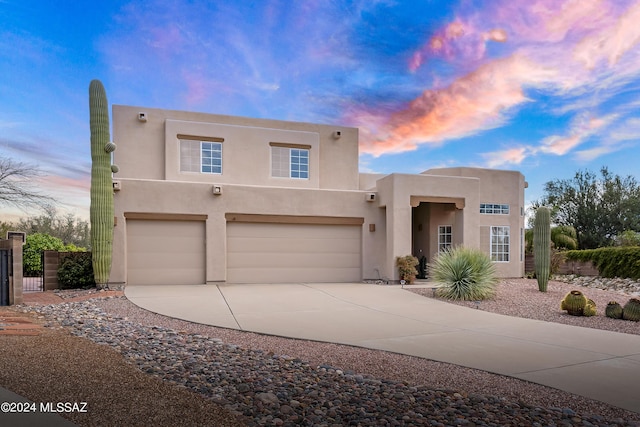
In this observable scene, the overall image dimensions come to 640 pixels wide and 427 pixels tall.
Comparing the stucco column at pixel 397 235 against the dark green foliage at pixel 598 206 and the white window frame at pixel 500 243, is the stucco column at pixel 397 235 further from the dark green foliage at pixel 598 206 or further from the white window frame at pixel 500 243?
the dark green foliage at pixel 598 206

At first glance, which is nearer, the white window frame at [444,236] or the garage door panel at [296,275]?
the garage door panel at [296,275]

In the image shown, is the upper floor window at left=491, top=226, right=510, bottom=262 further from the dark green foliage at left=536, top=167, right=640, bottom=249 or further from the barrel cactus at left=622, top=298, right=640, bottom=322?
the dark green foliage at left=536, top=167, right=640, bottom=249

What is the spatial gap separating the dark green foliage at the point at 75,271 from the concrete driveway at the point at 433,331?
7.06ft

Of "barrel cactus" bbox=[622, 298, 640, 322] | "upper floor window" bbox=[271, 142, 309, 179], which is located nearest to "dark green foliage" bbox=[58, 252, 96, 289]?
"upper floor window" bbox=[271, 142, 309, 179]

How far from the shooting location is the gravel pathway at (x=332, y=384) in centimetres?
394

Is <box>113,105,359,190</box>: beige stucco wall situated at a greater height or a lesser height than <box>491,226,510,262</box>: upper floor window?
greater

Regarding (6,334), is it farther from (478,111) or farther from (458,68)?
(478,111)

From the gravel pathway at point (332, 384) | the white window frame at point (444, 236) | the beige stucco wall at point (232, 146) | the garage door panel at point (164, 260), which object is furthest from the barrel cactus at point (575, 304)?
the garage door panel at point (164, 260)

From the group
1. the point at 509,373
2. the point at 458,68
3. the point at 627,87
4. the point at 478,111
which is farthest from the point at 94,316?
the point at 627,87

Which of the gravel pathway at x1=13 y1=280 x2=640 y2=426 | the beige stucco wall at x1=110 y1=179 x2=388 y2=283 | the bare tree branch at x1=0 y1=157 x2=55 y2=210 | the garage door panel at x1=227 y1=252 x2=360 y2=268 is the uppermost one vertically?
the bare tree branch at x1=0 y1=157 x2=55 y2=210

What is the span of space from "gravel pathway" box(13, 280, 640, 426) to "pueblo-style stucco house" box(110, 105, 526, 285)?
24.6 ft

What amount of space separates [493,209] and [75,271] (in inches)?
666

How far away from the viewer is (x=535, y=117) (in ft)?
63.1

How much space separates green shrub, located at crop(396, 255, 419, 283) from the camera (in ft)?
50.8
